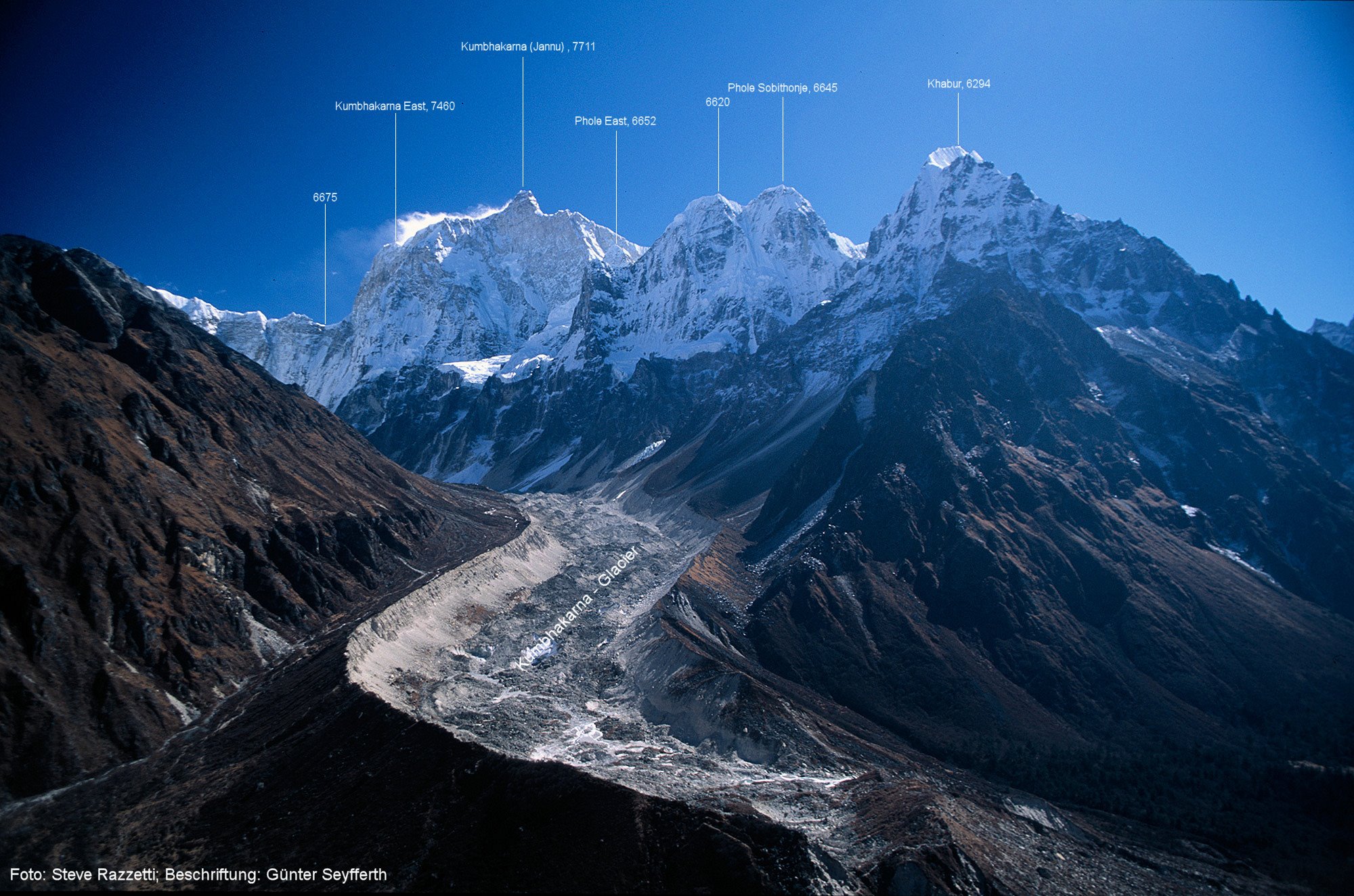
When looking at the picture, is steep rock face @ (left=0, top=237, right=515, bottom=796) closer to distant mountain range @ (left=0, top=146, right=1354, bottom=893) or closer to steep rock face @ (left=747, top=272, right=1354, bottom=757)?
distant mountain range @ (left=0, top=146, right=1354, bottom=893)

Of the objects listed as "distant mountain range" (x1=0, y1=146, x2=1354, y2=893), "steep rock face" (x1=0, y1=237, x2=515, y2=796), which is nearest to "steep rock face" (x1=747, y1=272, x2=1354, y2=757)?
"distant mountain range" (x1=0, y1=146, x2=1354, y2=893)

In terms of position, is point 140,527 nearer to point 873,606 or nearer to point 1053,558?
point 873,606

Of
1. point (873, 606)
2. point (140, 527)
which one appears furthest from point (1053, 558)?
point (140, 527)

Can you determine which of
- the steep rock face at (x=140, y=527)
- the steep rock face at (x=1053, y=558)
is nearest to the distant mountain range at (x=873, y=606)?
the steep rock face at (x=140, y=527)

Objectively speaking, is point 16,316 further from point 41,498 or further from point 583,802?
point 583,802

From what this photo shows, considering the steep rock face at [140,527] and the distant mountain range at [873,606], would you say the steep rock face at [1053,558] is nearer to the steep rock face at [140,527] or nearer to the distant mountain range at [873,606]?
the distant mountain range at [873,606]

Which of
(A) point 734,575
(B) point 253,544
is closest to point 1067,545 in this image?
(A) point 734,575
